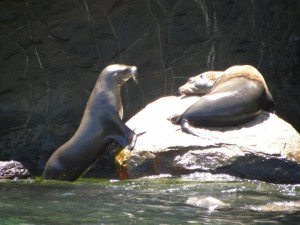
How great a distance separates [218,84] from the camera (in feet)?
34.1

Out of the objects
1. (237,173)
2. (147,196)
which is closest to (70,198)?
(147,196)

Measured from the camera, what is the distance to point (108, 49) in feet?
43.0

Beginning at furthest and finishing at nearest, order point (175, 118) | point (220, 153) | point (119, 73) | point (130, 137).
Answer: point (119, 73) < point (175, 118) < point (130, 137) < point (220, 153)

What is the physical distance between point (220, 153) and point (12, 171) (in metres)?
2.68

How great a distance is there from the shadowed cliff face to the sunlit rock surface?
3656 millimetres

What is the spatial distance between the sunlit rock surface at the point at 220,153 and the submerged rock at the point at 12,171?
137cm

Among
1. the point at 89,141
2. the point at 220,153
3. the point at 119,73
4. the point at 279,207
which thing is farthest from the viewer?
the point at 119,73

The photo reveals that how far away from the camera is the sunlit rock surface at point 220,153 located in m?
8.62

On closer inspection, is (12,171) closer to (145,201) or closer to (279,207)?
(145,201)

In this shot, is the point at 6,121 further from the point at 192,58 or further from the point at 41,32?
the point at 192,58

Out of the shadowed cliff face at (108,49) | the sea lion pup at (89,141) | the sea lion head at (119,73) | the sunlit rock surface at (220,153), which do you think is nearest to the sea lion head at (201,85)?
the sea lion head at (119,73)

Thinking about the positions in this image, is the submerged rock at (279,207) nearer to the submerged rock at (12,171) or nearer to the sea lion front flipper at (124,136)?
the sea lion front flipper at (124,136)

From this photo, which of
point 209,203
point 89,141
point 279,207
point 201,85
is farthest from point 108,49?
point 279,207

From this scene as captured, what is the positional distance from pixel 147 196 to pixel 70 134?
593 centimetres
